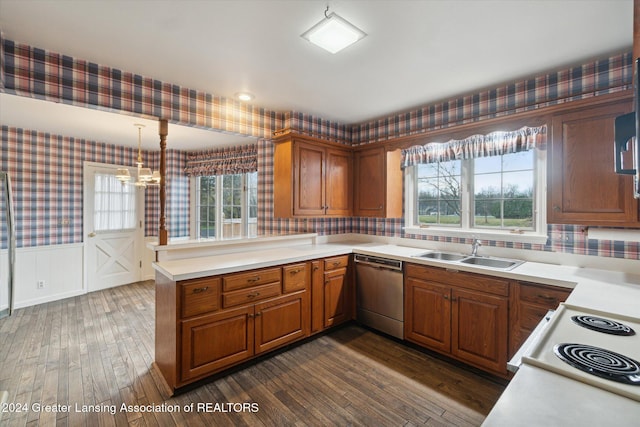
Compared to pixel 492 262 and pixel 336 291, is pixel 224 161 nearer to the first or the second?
pixel 336 291

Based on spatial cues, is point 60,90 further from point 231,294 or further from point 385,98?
point 385,98

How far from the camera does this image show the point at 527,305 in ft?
6.85

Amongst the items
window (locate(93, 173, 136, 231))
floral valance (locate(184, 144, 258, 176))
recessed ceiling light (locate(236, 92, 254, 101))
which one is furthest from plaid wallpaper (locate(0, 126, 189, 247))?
recessed ceiling light (locate(236, 92, 254, 101))

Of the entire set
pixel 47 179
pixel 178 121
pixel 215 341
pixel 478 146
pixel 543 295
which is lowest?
pixel 215 341

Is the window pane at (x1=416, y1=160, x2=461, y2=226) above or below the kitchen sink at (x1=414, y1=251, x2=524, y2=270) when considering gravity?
above

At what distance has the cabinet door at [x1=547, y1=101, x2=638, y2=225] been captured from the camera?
1927 mm

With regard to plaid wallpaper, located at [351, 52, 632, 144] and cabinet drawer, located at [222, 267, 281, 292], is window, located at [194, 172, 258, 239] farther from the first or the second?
plaid wallpaper, located at [351, 52, 632, 144]

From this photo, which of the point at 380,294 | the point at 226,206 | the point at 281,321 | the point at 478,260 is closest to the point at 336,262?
the point at 380,294

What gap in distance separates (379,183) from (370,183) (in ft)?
0.46

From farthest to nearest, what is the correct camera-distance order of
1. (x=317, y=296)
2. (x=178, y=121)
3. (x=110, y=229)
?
(x=110, y=229) < (x=317, y=296) < (x=178, y=121)

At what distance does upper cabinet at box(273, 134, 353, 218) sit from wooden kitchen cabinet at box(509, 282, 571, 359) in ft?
6.63

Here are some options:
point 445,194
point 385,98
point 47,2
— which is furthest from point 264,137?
point 445,194

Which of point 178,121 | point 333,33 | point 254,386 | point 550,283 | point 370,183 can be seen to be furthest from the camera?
point 370,183

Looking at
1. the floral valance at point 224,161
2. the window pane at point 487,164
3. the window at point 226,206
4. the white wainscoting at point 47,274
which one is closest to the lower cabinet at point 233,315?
the window pane at point 487,164
